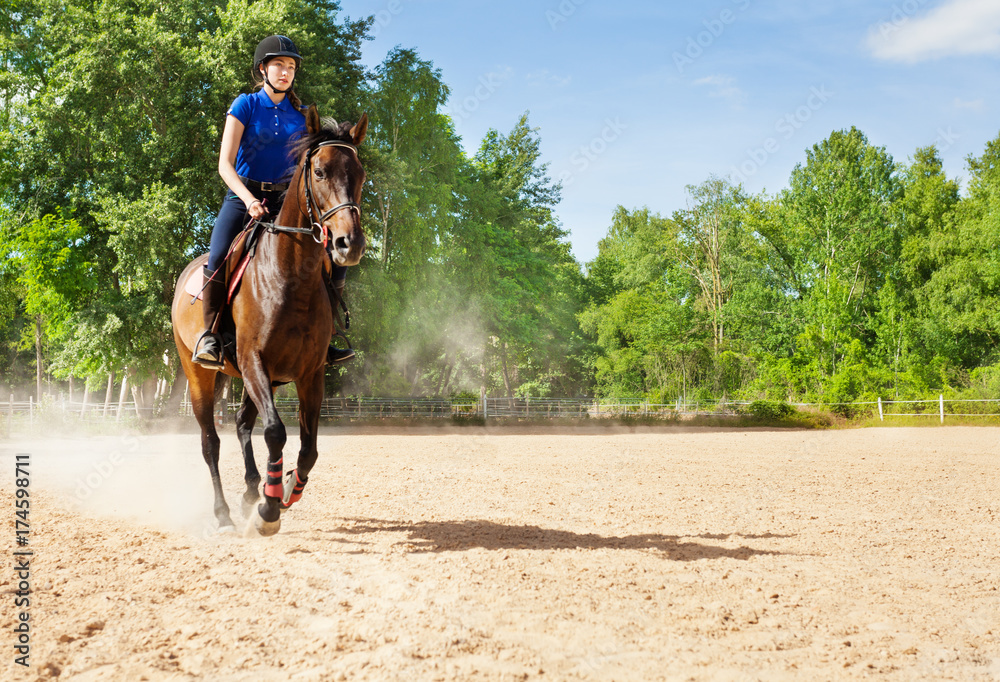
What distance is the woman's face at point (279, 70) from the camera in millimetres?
6328

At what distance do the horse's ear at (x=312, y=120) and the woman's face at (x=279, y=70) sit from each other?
91cm

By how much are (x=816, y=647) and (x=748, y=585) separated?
1150mm

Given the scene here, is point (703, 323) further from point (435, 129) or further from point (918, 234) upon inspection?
point (435, 129)

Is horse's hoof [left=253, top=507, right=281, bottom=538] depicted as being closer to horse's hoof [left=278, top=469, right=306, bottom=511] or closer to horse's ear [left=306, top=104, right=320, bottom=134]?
horse's hoof [left=278, top=469, right=306, bottom=511]

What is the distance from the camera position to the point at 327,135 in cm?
574

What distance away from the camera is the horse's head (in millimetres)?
5031

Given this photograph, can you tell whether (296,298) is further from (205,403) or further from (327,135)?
(205,403)

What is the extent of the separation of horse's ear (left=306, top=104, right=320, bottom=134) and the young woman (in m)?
0.53

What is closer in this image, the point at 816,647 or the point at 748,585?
the point at 816,647

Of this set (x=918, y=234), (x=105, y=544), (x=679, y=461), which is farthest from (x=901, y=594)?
(x=918, y=234)

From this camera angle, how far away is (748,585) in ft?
15.8

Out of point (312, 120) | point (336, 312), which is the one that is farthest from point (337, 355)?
point (312, 120)

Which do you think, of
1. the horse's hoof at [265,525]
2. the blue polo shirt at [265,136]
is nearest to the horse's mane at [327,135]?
the blue polo shirt at [265,136]

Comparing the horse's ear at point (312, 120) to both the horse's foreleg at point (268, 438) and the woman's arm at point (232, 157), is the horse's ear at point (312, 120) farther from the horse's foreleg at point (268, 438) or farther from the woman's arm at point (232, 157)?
the horse's foreleg at point (268, 438)
